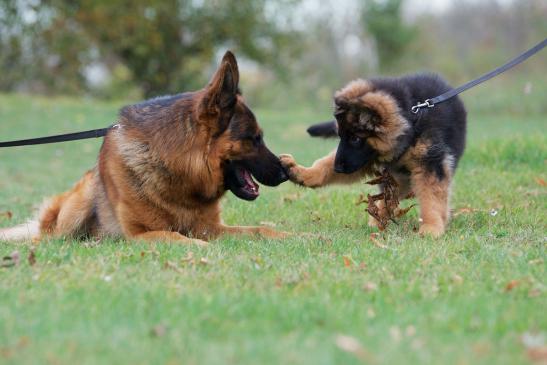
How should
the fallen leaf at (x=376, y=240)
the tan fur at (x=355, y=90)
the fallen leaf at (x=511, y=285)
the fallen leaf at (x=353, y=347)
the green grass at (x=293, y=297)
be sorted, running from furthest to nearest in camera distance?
the tan fur at (x=355, y=90) → the fallen leaf at (x=376, y=240) → the fallen leaf at (x=511, y=285) → the green grass at (x=293, y=297) → the fallen leaf at (x=353, y=347)

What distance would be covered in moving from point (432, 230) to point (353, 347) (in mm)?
3064

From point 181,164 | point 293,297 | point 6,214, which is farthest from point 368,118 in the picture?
point 6,214

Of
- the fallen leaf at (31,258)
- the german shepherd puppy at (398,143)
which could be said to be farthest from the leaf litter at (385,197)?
the fallen leaf at (31,258)

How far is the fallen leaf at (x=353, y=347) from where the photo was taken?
2865mm

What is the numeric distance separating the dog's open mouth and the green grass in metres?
0.40

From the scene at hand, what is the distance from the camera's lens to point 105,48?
92.5 feet

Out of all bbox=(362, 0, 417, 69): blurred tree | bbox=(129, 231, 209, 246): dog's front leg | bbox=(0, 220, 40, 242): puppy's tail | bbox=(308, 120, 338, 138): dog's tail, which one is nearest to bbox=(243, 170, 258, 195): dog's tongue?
bbox=(129, 231, 209, 246): dog's front leg

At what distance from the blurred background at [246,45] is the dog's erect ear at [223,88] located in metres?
20.9

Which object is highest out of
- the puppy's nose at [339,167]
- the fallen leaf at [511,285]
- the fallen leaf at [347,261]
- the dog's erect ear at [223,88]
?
the dog's erect ear at [223,88]

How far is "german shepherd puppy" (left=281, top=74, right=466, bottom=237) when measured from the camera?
5.73m

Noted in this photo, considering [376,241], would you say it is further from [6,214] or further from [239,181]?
[6,214]

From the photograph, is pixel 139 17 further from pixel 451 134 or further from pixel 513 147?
pixel 451 134

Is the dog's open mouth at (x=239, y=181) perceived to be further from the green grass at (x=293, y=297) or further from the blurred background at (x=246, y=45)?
the blurred background at (x=246, y=45)

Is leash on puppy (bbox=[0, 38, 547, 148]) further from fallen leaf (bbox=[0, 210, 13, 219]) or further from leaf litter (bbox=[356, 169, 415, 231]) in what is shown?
fallen leaf (bbox=[0, 210, 13, 219])
